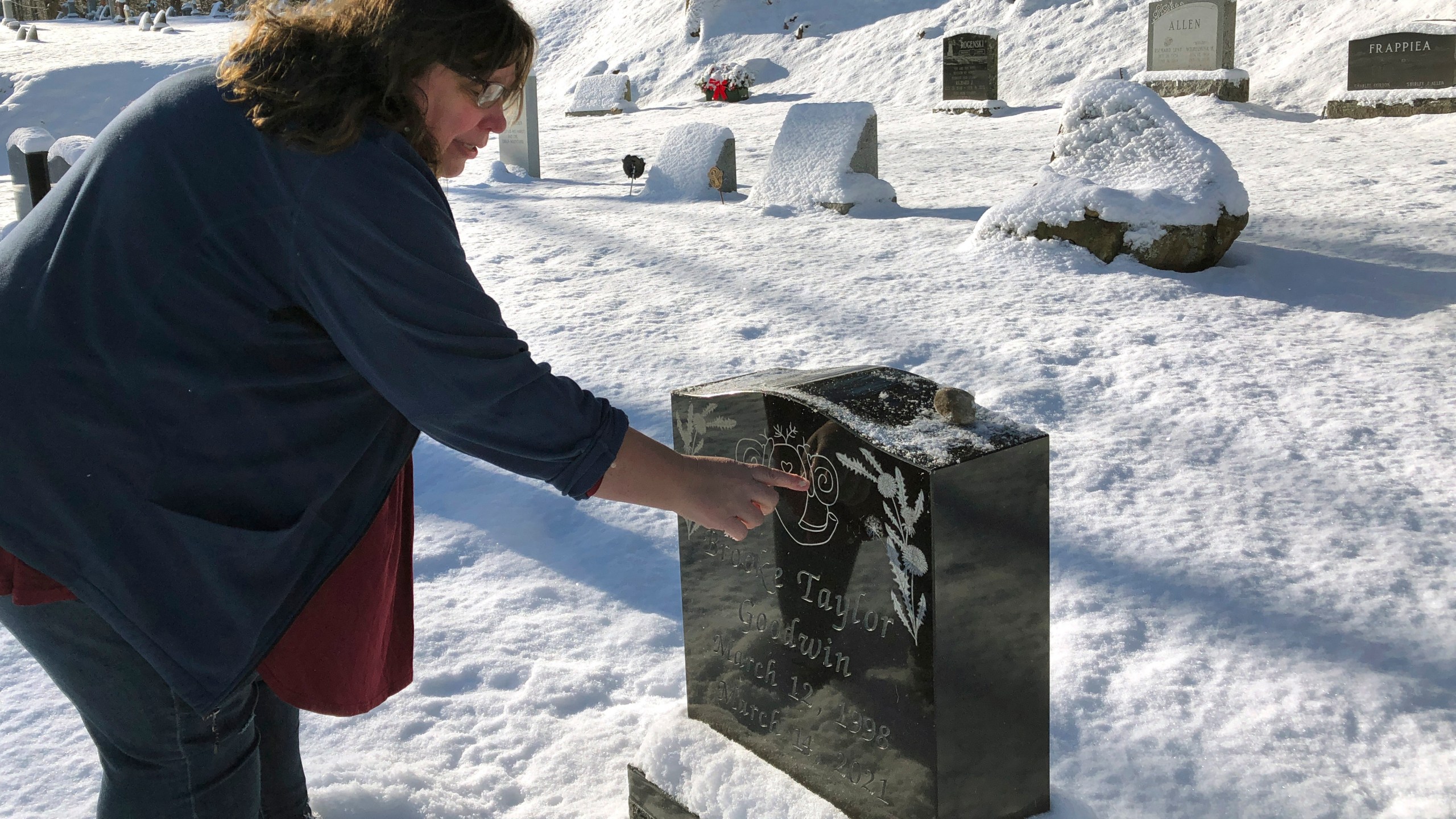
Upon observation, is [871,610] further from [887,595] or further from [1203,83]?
[1203,83]

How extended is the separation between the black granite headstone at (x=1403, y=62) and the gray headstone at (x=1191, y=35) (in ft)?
4.77

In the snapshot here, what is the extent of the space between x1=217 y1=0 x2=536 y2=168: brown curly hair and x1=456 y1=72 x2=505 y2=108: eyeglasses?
0.02 m

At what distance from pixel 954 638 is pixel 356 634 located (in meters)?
0.91

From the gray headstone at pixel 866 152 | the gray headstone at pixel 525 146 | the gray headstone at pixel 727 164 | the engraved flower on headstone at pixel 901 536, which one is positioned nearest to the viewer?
the engraved flower on headstone at pixel 901 536

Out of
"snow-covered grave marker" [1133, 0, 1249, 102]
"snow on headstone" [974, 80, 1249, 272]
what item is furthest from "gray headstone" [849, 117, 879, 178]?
"snow-covered grave marker" [1133, 0, 1249, 102]

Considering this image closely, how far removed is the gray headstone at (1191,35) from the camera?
38.5ft

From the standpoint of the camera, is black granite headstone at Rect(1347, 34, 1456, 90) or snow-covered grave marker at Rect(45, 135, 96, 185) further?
black granite headstone at Rect(1347, 34, 1456, 90)

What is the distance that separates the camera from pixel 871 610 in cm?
183

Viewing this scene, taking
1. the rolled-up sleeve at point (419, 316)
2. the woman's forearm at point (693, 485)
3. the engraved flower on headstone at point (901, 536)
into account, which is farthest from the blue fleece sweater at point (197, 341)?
the engraved flower on headstone at point (901, 536)

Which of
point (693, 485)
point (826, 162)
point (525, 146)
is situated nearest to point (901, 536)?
point (693, 485)

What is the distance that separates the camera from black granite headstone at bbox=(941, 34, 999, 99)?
13.7 metres

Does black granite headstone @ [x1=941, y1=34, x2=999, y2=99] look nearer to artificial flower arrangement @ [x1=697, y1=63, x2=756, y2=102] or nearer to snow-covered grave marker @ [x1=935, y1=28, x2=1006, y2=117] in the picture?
snow-covered grave marker @ [x1=935, y1=28, x2=1006, y2=117]

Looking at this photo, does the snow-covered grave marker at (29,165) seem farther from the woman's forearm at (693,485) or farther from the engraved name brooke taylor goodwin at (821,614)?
the woman's forearm at (693,485)

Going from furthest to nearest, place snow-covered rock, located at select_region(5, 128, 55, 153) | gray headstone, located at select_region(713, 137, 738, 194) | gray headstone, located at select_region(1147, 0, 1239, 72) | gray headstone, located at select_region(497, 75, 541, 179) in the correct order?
gray headstone, located at select_region(1147, 0, 1239, 72)
gray headstone, located at select_region(497, 75, 541, 179)
gray headstone, located at select_region(713, 137, 738, 194)
snow-covered rock, located at select_region(5, 128, 55, 153)
